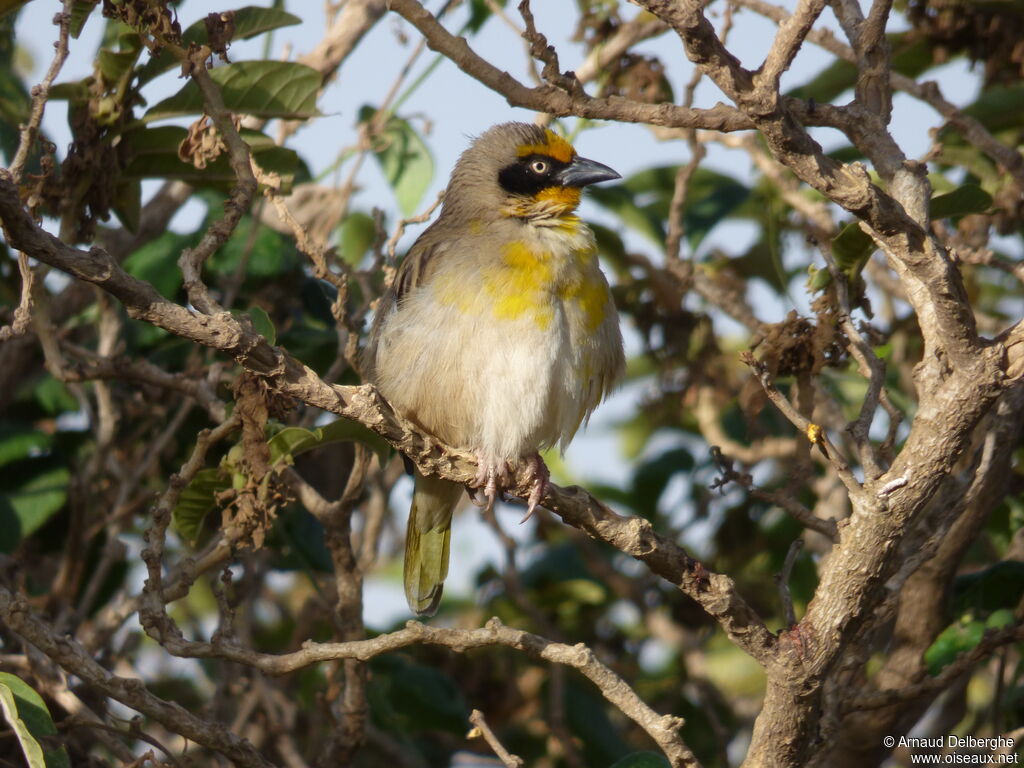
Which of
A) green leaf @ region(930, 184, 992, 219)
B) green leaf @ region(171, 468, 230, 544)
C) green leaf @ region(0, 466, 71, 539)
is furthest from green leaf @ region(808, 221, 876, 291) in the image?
green leaf @ region(0, 466, 71, 539)

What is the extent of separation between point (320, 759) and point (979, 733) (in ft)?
7.26

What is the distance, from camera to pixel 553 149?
4.40 m

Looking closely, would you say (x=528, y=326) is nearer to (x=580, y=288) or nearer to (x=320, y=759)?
(x=580, y=288)

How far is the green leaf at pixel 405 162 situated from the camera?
446cm

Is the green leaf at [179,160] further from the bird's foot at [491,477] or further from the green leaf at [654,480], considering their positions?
the green leaf at [654,480]

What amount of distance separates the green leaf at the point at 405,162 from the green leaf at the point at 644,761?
7.27 feet

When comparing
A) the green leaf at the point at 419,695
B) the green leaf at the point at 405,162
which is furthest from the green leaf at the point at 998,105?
the green leaf at the point at 419,695

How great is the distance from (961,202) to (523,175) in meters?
1.61

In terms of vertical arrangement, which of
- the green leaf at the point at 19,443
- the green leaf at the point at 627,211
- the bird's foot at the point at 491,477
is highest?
the green leaf at the point at 627,211

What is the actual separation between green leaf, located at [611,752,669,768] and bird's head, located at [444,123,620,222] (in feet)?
6.08

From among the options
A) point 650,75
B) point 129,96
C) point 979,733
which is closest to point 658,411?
point 650,75

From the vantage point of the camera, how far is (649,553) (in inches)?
108

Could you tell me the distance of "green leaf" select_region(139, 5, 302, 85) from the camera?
138 inches

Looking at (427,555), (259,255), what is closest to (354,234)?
(259,255)
